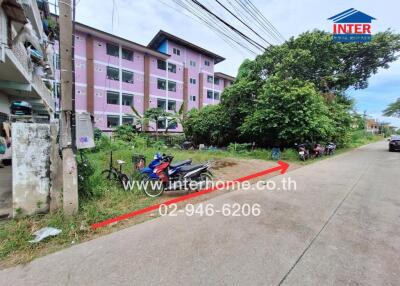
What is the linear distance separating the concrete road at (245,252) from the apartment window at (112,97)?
20.2 m

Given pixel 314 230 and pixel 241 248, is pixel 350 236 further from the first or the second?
pixel 241 248

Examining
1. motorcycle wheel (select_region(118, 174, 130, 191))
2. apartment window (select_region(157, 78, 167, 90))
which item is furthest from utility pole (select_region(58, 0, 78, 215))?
apartment window (select_region(157, 78, 167, 90))

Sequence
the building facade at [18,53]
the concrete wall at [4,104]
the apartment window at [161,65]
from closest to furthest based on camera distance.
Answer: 1. the building facade at [18,53]
2. the concrete wall at [4,104]
3. the apartment window at [161,65]

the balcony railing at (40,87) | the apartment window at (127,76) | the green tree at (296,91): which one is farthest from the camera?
the apartment window at (127,76)

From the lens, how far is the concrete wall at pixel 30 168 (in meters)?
3.57

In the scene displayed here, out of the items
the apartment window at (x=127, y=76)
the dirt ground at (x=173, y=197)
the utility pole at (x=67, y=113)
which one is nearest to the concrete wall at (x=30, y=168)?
the utility pole at (x=67, y=113)

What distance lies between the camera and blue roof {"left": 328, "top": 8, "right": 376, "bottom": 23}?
1162 cm

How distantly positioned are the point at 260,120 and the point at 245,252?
9616 millimetres

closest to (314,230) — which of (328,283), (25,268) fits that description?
(328,283)

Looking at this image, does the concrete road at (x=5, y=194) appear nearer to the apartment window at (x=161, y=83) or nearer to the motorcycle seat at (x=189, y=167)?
the motorcycle seat at (x=189, y=167)

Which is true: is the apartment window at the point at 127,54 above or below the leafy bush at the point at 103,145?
above

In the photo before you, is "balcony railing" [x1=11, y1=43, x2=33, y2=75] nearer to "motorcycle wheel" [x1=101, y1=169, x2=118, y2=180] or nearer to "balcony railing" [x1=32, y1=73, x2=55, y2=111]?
"balcony railing" [x1=32, y1=73, x2=55, y2=111]

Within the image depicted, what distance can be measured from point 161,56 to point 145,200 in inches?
908

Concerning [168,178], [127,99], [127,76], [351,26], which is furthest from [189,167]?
[127,76]
